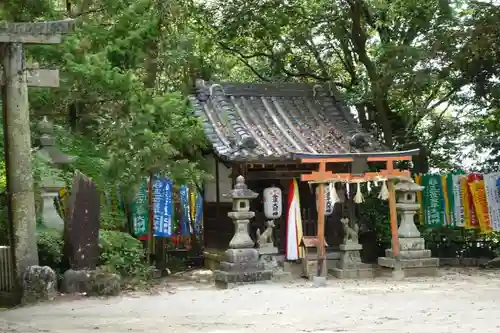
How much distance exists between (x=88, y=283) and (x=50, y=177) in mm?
2258

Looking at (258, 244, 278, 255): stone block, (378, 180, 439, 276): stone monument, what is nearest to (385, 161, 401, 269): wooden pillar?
(378, 180, 439, 276): stone monument

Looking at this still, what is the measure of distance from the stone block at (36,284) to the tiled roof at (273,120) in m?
5.54

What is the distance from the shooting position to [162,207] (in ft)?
54.4

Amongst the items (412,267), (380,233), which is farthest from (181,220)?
(412,267)

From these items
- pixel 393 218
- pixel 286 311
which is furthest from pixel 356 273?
pixel 286 311

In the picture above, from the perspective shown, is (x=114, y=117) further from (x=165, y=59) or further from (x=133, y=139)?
(x=165, y=59)

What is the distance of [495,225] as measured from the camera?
16.6 metres

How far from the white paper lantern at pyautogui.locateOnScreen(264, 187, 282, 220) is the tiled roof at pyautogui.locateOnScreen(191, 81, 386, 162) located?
33.1 inches

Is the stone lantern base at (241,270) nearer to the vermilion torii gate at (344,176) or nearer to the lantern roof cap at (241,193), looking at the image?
the lantern roof cap at (241,193)

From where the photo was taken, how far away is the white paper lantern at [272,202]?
50.9ft

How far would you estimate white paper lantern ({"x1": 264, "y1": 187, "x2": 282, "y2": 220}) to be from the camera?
15.5 metres

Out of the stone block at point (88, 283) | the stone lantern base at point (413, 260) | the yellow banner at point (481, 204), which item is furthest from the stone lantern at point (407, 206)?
the stone block at point (88, 283)

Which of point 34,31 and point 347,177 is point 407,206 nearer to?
point 347,177

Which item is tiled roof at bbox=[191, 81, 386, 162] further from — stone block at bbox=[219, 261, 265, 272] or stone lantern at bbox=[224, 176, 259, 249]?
stone block at bbox=[219, 261, 265, 272]
